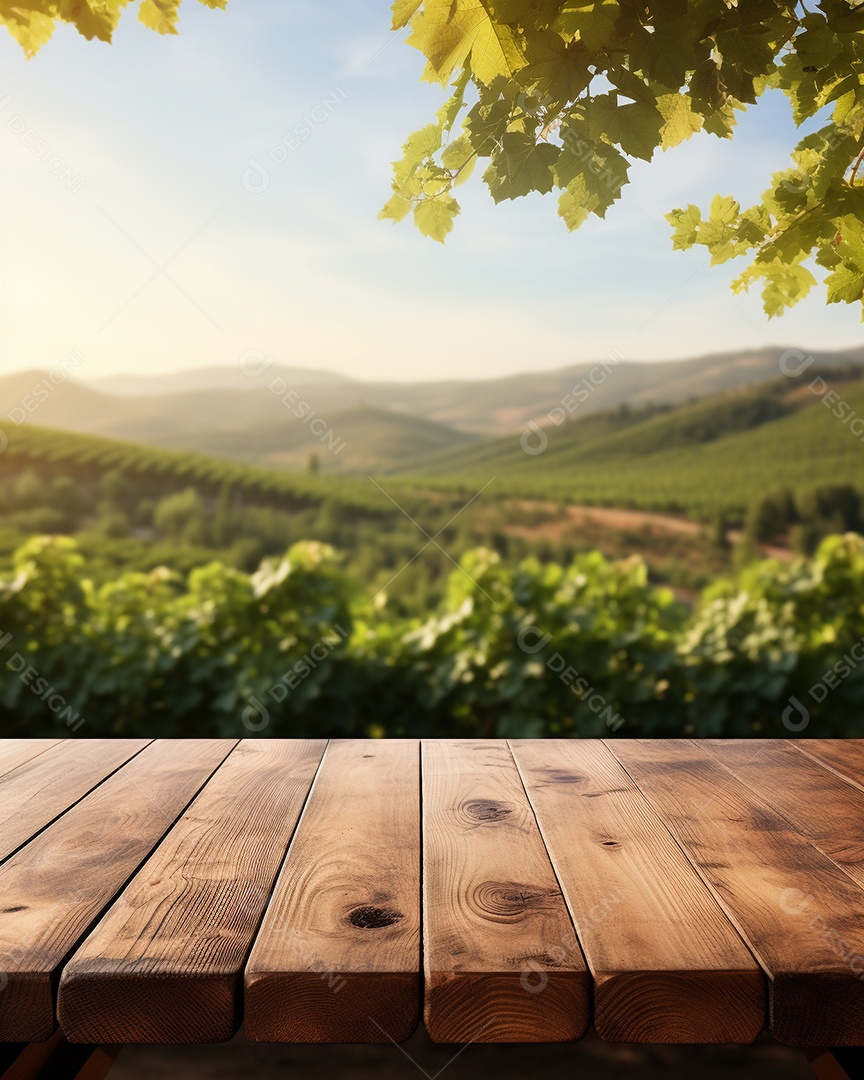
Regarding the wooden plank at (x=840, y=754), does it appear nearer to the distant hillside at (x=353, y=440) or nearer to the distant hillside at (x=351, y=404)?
the distant hillside at (x=351, y=404)

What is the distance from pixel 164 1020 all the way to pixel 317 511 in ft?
28.8

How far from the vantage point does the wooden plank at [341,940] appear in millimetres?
765

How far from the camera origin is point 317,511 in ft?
31.0

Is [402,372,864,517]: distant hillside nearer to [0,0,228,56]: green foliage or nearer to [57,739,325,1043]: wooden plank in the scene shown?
[0,0,228,56]: green foliage

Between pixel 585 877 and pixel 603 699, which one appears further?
pixel 603 699

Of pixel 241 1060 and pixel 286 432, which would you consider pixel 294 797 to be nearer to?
pixel 241 1060

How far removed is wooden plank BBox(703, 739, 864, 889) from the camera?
1.08 m

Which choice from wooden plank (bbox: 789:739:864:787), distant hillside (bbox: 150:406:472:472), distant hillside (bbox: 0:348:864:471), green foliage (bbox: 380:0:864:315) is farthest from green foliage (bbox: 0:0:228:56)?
distant hillside (bbox: 150:406:472:472)

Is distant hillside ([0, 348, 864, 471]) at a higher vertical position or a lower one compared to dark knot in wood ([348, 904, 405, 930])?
higher

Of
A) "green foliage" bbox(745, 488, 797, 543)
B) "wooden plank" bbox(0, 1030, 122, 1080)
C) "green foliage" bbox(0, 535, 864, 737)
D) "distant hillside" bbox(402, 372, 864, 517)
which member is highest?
"distant hillside" bbox(402, 372, 864, 517)

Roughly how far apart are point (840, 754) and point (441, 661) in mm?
1973

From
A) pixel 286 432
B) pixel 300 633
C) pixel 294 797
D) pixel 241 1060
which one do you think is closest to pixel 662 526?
pixel 286 432

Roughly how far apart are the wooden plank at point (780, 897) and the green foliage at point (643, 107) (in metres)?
0.89

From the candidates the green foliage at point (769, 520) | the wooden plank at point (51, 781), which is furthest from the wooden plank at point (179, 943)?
the green foliage at point (769, 520)
